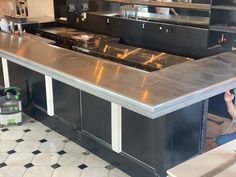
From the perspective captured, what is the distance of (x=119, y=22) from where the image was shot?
14.1 feet

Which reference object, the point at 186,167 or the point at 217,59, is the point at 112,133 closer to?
the point at 217,59

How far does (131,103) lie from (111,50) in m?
1.82

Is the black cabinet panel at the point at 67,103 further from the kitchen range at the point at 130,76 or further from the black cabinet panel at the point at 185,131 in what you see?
the black cabinet panel at the point at 185,131

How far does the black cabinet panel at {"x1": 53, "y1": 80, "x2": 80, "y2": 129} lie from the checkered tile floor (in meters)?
0.24

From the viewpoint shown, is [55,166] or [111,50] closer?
[55,166]

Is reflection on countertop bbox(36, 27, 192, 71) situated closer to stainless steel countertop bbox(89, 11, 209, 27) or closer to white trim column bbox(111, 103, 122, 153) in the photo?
stainless steel countertop bbox(89, 11, 209, 27)

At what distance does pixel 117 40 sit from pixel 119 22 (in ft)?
0.73

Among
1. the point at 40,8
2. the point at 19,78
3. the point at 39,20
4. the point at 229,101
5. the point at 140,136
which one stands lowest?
the point at 140,136

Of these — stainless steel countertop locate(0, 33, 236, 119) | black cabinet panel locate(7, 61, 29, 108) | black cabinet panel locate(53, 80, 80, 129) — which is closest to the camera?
stainless steel countertop locate(0, 33, 236, 119)

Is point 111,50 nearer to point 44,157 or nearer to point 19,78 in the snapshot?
point 19,78

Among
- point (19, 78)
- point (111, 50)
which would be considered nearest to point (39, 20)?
point (19, 78)

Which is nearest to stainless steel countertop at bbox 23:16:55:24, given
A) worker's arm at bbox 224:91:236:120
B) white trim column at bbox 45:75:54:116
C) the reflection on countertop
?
the reflection on countertop

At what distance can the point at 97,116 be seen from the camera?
10.1 feet

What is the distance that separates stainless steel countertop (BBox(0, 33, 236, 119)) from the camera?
2090 mm
